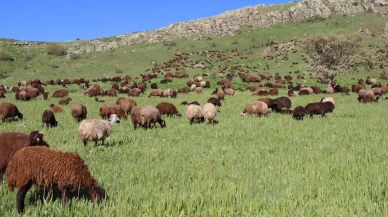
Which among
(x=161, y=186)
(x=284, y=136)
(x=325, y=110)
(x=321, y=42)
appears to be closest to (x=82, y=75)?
(x=321, y=42)

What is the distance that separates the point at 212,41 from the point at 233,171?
60.9m

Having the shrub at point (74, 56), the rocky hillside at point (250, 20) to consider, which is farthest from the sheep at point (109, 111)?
the rocky hillside at point (250, 20)

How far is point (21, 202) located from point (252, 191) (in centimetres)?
398

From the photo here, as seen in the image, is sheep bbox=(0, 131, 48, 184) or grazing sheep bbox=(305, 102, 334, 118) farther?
grazing sheep bbox=(305, 102, 334, 118)

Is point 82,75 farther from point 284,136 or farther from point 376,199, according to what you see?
point 376,199

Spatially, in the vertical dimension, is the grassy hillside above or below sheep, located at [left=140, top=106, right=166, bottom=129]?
above

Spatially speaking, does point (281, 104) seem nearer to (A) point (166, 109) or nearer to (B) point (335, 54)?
(A) point (166, 109)

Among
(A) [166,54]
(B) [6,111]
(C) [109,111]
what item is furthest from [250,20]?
(B) [6,111]

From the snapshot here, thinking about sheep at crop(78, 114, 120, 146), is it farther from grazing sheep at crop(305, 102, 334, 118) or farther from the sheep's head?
grazing sheep at crop(305, 102, 334, 118)

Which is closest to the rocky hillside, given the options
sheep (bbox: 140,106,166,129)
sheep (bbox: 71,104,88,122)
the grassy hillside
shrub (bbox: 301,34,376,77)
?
the grassy hillside

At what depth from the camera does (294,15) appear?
2960 inches

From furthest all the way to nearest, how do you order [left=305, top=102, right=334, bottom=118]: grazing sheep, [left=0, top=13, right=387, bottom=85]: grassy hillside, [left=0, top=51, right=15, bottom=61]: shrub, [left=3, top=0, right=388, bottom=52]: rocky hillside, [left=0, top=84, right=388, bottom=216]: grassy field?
[left=3, top=0, right=388, bottom=52]: rocky hillside
[left=0, top=51, right=15, bottom=61]: shrub
[left=0, top=13, right=387, bottom=85]: grassy hillside
[left=305, top=102, right=334, bottom=118]: grazing sheep
[left=0, top=84, right=388, bottom=216]: grassy field

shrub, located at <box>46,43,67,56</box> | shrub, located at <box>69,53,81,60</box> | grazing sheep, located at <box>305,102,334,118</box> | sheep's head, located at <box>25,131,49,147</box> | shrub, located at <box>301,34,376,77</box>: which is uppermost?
shrub, located at <box>46,43,67,56</box>

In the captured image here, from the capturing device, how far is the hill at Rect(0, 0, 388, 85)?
175 ft
